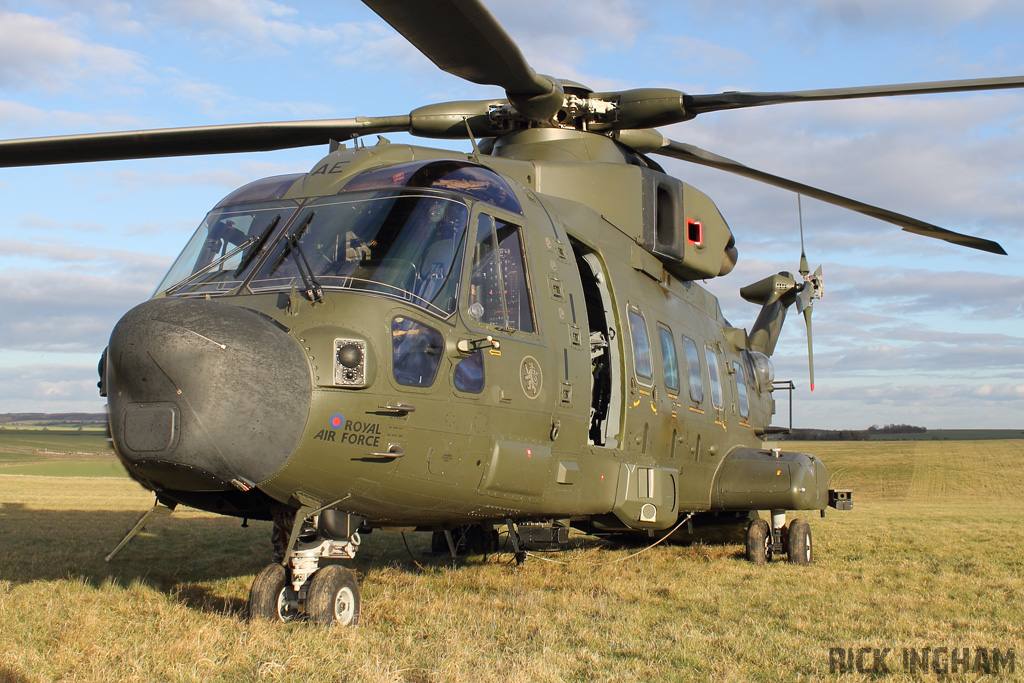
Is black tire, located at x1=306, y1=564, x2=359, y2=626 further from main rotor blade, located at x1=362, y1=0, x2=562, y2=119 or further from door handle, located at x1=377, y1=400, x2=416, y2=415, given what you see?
main rotor blade, located at x1=362, y1=0, x2=562, y2=119

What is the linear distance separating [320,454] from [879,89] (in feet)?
18.1

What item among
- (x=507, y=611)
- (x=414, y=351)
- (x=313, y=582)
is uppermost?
(x=414, y=351)

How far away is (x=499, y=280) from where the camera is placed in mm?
6305

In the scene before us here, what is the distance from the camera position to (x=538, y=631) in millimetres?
5887

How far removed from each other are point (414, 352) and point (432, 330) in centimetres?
21

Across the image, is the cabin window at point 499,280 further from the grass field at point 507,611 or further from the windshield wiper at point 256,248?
the grass field at point 507,611

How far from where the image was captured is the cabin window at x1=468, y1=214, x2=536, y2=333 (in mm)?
6074

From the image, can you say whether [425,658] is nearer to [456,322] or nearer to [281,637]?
[281,637]

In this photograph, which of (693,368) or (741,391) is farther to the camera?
(741,391)

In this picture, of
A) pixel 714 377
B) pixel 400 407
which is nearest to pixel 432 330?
pixel 400 407

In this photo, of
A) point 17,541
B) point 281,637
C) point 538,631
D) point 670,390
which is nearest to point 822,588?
point 670,390

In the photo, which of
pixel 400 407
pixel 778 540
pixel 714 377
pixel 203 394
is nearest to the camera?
pixel 203 394

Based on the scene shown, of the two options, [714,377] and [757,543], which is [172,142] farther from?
[757,543]

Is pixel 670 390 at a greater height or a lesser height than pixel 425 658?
greater
